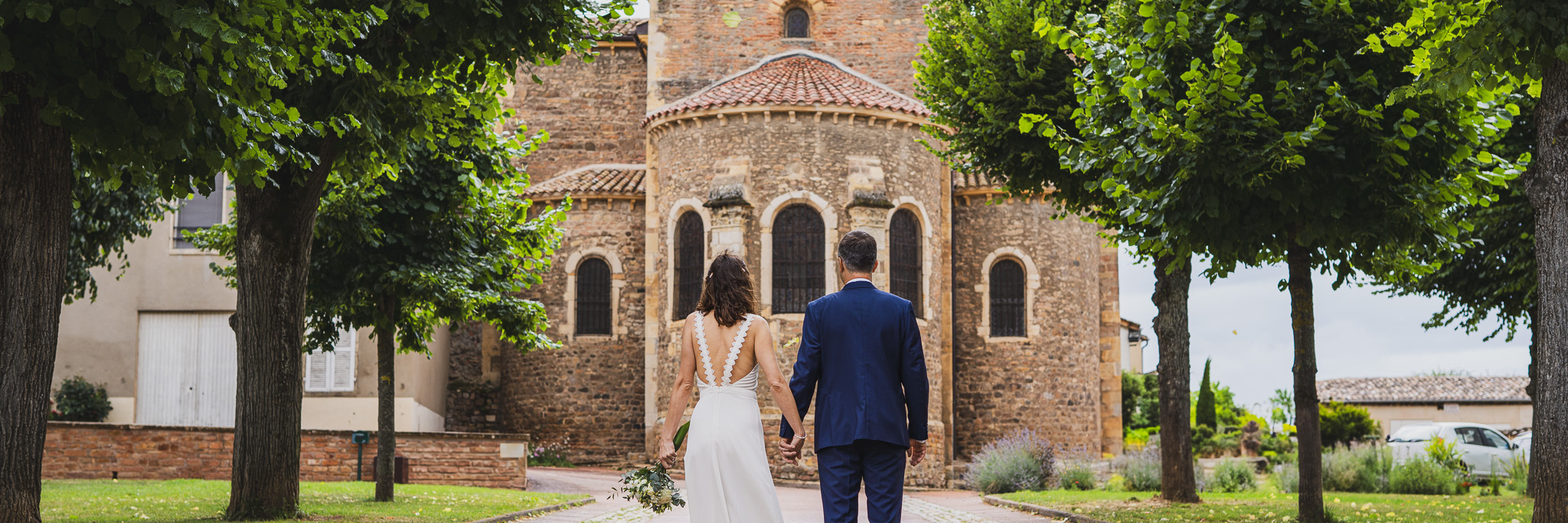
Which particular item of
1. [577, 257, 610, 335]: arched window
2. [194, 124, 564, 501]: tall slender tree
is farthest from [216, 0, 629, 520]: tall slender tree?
[577, 257, 610, 335]: arched window

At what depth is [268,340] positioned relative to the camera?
33.2 feet

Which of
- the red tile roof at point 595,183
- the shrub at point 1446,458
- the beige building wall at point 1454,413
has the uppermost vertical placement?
the red tile roof at point 595,183

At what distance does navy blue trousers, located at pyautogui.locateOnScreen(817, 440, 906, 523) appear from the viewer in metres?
5.21

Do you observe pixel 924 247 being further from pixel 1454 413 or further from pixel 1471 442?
pixel 1454 413

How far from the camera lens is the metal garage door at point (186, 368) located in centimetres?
2186

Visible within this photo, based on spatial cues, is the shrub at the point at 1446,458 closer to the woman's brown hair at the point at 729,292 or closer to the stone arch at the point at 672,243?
the stone arch at the point at 672,243

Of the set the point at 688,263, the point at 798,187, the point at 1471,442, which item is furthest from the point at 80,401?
the point at 1471,442

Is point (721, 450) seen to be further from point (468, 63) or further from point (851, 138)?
point (851, 138)

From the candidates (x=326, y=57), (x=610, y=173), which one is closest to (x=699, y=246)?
(x=610, y=173)

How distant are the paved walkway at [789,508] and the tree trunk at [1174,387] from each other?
1.66 metres

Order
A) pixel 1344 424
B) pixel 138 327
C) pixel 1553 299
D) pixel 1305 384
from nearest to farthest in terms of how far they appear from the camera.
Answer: pixel 1553 299 < pixel 1305 384 < pixel 138 327 < pixel 1344 424

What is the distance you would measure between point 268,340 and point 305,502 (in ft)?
10.5

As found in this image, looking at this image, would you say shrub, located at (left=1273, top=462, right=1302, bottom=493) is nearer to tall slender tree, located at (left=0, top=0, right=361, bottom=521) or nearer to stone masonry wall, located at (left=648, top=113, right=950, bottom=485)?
stone masonry wall, located at (left=648, top=113, right=950, bottom=485)

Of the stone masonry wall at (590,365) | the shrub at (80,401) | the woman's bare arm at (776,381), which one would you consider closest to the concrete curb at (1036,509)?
the woman's bare arm at (776,381)
